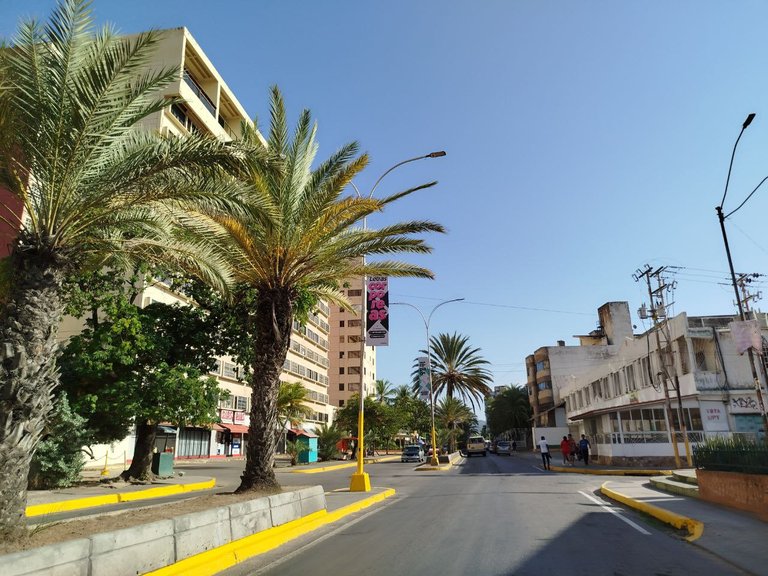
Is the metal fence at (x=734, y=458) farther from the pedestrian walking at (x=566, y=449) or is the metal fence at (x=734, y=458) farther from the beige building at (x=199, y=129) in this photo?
the beige building at (x=199, y=129)

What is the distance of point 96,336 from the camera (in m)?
17.8

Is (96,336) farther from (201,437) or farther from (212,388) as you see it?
(201,437)

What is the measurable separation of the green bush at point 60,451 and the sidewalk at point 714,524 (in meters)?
16.3

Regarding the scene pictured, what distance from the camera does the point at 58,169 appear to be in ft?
24.6

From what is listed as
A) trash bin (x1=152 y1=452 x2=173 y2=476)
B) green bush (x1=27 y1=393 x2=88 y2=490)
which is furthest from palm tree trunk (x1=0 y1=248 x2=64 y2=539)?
trash bin (x1=152 y1=452 x2=173 y2=476)

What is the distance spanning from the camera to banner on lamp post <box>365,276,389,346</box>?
55.4 ft

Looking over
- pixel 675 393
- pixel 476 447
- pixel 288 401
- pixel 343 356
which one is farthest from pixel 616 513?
pixel 343 356

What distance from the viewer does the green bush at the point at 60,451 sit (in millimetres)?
16031

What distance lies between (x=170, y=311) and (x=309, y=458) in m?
26.6

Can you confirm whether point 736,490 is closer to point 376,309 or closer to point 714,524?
point 714,524

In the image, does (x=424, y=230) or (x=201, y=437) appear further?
(x=201, y=437)

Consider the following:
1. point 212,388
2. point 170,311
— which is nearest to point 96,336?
point 170,311

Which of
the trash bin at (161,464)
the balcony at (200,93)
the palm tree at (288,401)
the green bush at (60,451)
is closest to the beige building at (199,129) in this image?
the balcony at (200,93)

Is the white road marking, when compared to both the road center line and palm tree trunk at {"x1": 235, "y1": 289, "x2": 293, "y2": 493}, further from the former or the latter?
palm tree trunk at {"x1": 235, "y1": 289, "x2": 293, "y2": 493}
